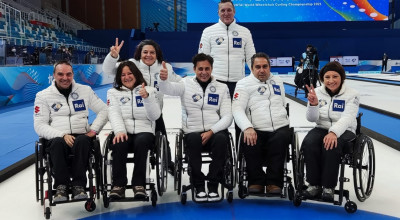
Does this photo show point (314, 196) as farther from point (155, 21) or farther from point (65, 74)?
point (155, 21)

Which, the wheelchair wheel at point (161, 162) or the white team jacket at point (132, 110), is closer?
the wheelchair wheel at point (161, 162)

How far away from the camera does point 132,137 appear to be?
9.80 ft

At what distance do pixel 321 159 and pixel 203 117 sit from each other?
0.89 metres

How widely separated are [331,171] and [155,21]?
2584cm

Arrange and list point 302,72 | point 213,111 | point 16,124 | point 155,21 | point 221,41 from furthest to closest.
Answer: point 155,21
point 302,72
point 16,124
point 221,41
point 213,111

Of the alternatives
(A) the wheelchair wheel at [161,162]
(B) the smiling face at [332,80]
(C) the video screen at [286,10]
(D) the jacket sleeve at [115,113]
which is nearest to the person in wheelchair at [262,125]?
(B) the smiling face at [332,80]

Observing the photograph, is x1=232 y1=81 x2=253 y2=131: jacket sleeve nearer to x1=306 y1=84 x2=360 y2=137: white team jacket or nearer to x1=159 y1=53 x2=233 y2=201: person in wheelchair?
x1=159 y1=53 x2=233 y2=201: person in wheelchair

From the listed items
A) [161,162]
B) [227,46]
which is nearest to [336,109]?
[227,46]

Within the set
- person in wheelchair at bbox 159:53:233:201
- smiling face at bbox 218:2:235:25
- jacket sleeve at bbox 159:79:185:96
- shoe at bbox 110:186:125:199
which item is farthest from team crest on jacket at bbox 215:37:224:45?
shoe at bbox 110:186:125:199

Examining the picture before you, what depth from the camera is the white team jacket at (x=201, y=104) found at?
124 inches

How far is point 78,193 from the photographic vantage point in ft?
8.99

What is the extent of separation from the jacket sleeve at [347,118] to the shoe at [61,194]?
1.77 m

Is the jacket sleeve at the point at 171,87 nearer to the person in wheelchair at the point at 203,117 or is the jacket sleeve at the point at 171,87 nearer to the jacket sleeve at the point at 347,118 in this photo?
the person in wheelchair at the point at 203,117

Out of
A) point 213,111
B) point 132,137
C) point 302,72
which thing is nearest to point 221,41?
point 213,111
